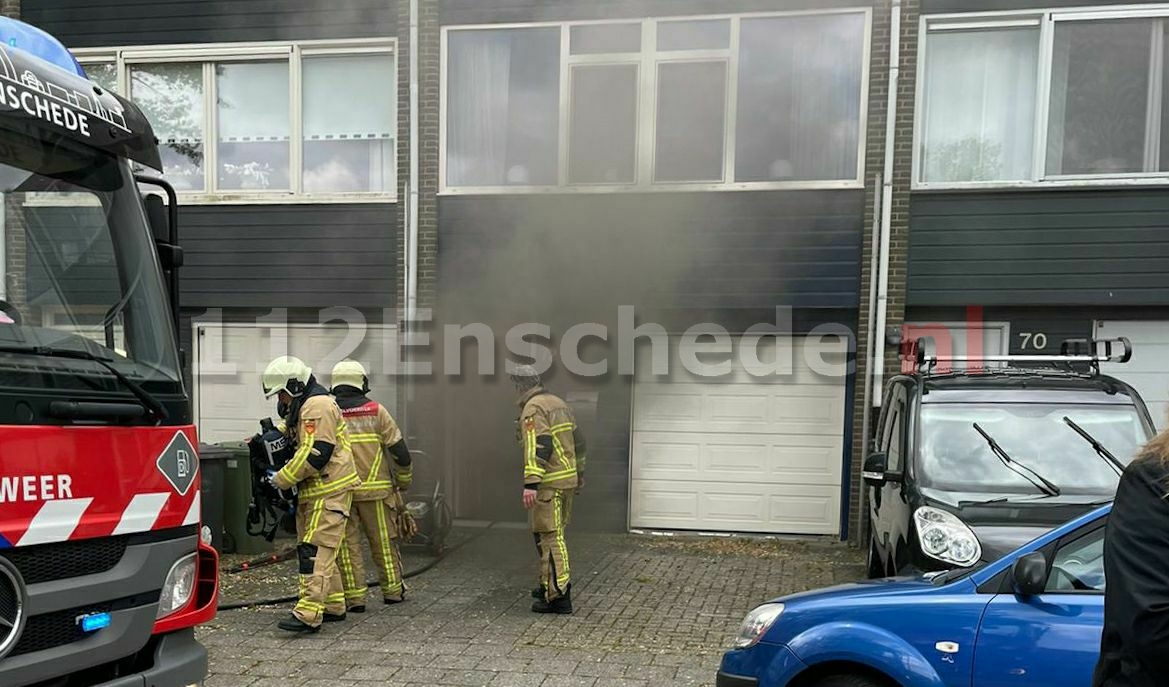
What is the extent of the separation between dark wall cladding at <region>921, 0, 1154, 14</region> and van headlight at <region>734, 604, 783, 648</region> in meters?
5.89

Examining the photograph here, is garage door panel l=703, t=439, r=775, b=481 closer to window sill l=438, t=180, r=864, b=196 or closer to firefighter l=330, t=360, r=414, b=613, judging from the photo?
window sill l=438, t=180, r=864, b=196

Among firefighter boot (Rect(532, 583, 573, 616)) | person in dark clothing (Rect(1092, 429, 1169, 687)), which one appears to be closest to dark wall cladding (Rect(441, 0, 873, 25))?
firefighter boot (Rect(532, 583, 573, 616))

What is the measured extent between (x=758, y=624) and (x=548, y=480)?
2.17m

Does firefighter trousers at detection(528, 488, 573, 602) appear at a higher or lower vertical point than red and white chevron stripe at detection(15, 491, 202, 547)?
lower

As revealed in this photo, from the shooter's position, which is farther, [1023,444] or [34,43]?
[1023,444]

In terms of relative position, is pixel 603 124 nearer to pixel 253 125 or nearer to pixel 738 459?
pixel 738 459

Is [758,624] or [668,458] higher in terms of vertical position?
[758,624]

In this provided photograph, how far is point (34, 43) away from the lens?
254cm

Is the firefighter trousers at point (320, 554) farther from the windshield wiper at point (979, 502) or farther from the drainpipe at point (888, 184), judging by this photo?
the drainpipe at point (888, 184)

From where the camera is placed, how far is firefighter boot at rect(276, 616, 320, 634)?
→ 14.9 ft

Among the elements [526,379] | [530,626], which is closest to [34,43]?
[526,379]

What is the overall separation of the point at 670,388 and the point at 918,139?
313 cm

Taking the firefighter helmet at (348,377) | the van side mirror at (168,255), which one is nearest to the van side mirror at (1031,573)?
the van side mirror at (168,255)

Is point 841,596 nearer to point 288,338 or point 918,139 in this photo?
point 918,139
